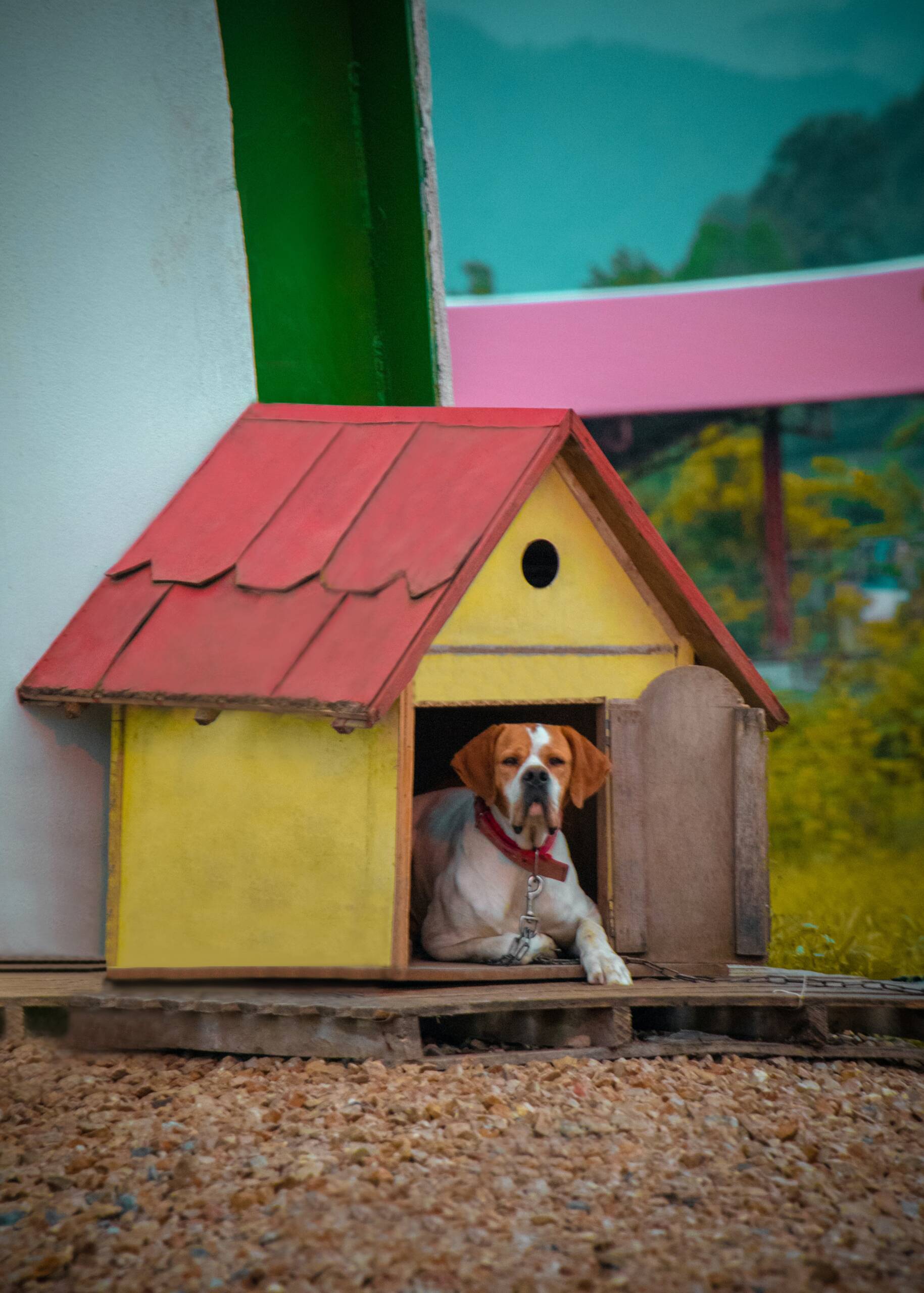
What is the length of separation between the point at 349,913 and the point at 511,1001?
25.5 inches

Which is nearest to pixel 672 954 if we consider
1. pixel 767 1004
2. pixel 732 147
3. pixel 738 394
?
pixel 767 1004

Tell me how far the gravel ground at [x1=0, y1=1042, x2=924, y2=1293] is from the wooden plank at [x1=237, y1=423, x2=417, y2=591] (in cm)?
173

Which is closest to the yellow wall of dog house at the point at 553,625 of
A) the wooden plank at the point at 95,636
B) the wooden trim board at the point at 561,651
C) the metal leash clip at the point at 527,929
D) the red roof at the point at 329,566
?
the wooden trim board at the point at 561,651

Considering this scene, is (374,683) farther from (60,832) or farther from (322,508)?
(60,832)

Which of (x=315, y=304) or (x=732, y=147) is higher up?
(x=732, y=147)

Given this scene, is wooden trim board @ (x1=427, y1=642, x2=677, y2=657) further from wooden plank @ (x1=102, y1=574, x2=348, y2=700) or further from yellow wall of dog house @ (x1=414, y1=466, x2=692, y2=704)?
wooden plank @ (x1=102, y1=574, x2=348, y2=700)

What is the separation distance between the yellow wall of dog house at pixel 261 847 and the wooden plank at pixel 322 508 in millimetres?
560

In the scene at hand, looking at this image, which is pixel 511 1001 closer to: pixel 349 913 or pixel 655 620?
pixel 349 913

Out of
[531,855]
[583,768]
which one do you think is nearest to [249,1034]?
[531,855]

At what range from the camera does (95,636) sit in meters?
4.71

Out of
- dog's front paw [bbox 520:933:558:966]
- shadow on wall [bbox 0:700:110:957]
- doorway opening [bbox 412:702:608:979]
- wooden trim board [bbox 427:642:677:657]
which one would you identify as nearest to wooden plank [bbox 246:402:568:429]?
wooden trim board [bbox 427:642:677:657]

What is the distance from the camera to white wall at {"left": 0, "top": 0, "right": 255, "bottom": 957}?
487 cm

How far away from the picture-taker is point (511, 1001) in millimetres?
4031

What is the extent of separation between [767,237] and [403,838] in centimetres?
3010
